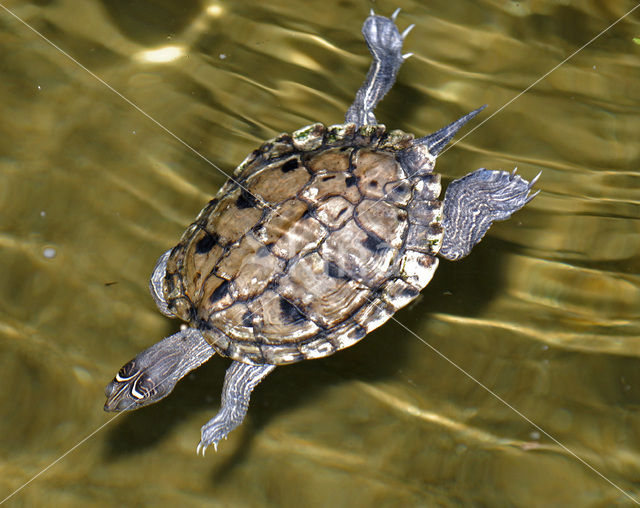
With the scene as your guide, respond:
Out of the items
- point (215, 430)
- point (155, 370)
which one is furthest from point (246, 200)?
point (215, 430)

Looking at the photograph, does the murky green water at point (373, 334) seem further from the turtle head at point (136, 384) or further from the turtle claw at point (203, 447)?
the turtle head at point (136, 384)

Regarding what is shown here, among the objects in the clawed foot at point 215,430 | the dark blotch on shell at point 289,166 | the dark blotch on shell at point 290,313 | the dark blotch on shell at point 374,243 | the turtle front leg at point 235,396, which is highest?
the dark blotch on shell at point 289,166

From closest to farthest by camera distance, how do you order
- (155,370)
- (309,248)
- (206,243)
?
(309,248) < (206,243) < (155,370)

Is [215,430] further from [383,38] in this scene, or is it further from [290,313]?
[383,38]

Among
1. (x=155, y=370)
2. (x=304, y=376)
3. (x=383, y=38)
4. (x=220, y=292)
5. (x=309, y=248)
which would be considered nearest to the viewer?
(x=309, y=248)

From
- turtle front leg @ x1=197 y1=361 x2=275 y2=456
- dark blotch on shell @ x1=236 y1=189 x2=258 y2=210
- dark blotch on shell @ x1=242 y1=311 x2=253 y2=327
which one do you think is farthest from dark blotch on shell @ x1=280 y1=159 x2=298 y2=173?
turtle front leg @ x1=197 y1=361 x2=275 y2=456

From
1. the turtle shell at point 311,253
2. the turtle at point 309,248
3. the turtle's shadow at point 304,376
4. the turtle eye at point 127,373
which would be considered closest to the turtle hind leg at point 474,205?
the turtle at point 309,248

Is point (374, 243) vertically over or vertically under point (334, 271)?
over
